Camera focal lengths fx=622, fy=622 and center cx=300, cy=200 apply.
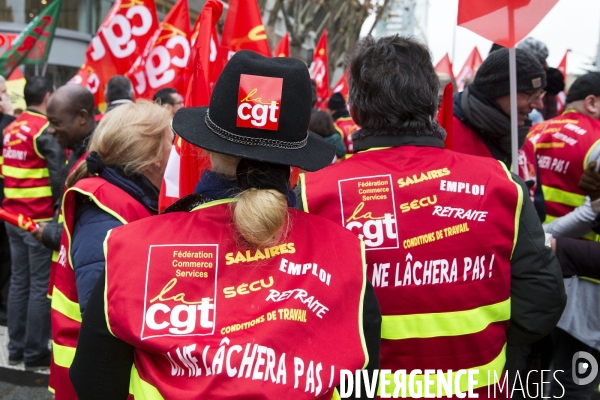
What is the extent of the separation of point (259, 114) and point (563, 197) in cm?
314

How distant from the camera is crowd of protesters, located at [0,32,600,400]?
148 cm

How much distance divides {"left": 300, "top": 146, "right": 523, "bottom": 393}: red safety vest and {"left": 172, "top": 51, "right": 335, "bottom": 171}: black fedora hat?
0.48 m

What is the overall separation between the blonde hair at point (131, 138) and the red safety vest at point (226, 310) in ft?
3.49

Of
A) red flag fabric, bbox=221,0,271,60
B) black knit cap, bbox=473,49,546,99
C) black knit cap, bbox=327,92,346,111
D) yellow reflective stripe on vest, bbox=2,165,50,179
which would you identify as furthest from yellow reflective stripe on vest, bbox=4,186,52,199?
black knit cap, bbox=327,92,346,111

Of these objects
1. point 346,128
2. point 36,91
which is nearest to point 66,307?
point 36,91

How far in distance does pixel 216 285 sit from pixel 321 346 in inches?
11.6

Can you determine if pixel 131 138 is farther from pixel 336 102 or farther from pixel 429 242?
pixel 336 102

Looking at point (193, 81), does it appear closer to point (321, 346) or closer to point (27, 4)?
point (321, 346)

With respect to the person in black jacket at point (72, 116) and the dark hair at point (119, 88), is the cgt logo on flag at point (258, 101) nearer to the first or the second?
the person in black jacket at point (72, 116)

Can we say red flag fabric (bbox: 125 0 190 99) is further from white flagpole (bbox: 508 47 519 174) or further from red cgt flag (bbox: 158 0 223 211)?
white flagpole (bbox: 508 47 519 174)

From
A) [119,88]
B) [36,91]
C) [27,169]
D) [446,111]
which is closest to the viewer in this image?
[446,111]

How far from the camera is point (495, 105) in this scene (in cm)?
320

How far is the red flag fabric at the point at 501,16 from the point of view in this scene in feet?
Answer: 9.56

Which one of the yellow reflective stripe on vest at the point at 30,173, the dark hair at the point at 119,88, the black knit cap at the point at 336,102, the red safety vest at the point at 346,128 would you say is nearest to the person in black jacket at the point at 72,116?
the yellow reflective stripe on vest at the point at 30,173
